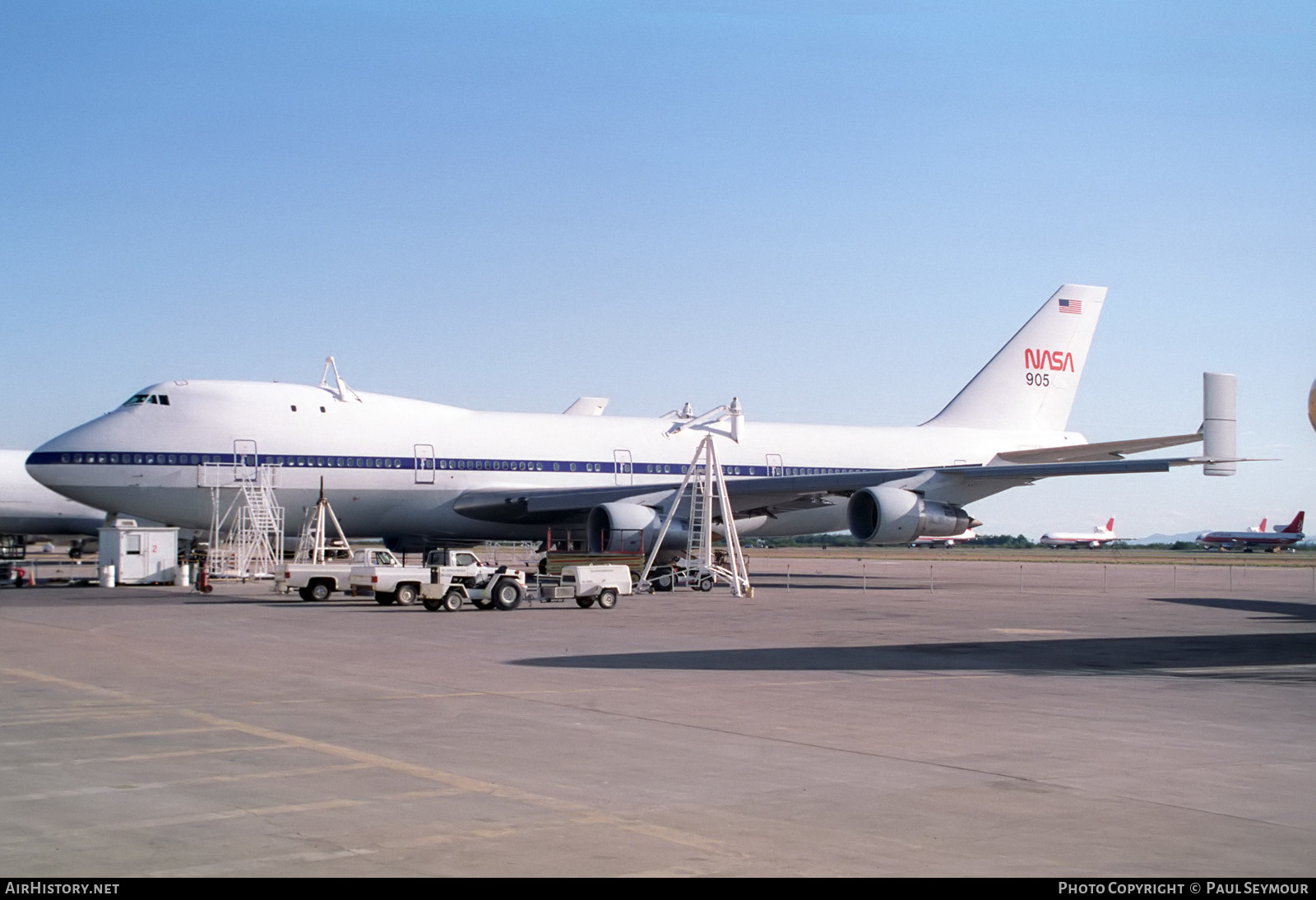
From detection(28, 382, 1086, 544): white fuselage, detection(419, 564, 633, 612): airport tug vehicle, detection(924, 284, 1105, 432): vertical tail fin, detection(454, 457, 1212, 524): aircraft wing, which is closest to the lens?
detection(419, 564, 633, 612): airport tug vehicle

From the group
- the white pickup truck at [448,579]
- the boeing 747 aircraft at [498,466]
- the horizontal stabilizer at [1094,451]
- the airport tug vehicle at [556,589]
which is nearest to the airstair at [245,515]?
the boeing 747 aircraft at [498,466]

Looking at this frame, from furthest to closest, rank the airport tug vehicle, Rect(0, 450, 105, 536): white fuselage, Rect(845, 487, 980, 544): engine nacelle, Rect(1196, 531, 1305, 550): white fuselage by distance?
1. Rect(1196, 531, 1305, 550): white fuselage
2. Rect(0, 450, 105, 536): white fuselage
3. Rect(845, 487, 980, 544): engine nacelle
4. the airport tug vehicle

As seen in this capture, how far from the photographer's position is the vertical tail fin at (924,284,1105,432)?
154ft

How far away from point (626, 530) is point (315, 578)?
9055mm

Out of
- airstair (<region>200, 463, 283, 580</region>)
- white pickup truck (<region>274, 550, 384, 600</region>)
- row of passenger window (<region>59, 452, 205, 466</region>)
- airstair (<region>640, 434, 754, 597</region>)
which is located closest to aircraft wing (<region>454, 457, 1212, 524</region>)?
airstair (<region>640, 434, 754, 597</region>)

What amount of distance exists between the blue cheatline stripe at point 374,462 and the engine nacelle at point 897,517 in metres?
6.92

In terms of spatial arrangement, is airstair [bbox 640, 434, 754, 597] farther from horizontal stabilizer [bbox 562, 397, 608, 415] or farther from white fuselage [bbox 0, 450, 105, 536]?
white fuselage [bbox 0, 450, 105, 536]

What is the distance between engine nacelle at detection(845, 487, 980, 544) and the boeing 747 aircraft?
0.16 ft

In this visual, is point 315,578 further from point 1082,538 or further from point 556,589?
point 1082,538

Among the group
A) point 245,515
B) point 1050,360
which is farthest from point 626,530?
point 1050,360

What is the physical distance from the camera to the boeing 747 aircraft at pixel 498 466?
3359 cm

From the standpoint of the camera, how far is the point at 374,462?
35.3 meters
